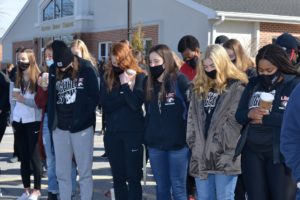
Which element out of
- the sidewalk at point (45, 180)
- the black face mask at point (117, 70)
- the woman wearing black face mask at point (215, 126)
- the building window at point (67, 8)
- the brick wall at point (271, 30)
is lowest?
the sidewalk at point (45, 180)

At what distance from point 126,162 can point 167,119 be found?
2.50ft

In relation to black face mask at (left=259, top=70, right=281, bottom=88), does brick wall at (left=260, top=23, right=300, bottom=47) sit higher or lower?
higher

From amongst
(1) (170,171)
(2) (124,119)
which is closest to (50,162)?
(2) (124,119)

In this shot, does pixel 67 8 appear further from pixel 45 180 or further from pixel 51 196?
pixel 51 196

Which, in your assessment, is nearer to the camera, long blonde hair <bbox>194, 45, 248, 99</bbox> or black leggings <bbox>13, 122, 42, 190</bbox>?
long blonde hair <bbox>194, 45, 248, 99</bbox>

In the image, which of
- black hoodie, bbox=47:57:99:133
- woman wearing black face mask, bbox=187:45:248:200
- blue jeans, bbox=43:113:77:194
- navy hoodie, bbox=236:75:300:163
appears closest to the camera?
navy hoodie, bbox=236:75:300:163

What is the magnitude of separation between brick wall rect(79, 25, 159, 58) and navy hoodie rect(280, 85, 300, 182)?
58.6 ft

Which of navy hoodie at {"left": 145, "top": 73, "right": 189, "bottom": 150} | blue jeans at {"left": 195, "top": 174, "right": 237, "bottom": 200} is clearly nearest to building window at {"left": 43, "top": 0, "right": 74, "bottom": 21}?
navy hoodie at {"left": 145, "top": 73, "right": 189, "bottom": 150}

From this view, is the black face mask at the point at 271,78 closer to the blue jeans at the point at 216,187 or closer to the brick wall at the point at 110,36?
the blue jeans at the point at 216,187

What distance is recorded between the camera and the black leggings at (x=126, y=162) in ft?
18.7

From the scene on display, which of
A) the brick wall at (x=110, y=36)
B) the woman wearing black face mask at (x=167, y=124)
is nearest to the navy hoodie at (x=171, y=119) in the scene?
the woman wearing black face mask at (x=167, y=124)

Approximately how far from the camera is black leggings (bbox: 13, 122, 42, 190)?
272 inches

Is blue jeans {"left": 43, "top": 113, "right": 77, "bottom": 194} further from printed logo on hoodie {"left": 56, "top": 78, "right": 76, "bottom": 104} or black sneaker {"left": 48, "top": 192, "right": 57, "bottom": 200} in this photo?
printed logo on hoodie {"left": 56, "top": 78, "right": 76, "bottom": 104}

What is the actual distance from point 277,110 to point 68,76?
8.93 feet
